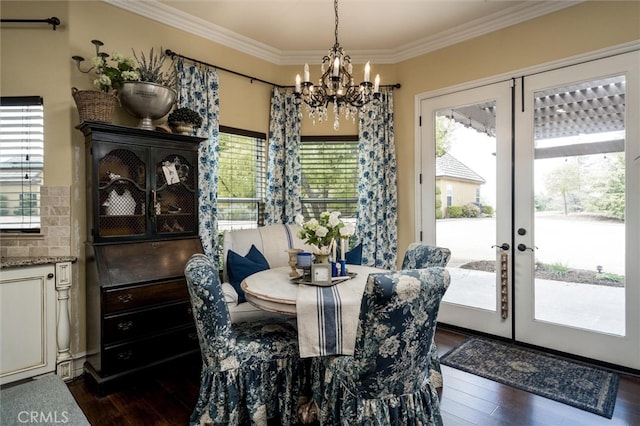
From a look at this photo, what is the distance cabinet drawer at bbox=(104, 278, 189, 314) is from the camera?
2.46 meters

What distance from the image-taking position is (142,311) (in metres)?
2.59

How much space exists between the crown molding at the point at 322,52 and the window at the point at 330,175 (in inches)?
39.7

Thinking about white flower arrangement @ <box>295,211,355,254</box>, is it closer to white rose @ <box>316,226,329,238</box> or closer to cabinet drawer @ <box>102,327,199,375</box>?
white rose @ <box>316,226,329,238</box>

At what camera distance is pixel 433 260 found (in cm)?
248

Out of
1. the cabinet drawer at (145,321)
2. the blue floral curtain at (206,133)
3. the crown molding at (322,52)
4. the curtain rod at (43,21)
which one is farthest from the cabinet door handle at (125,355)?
the crown molding at (322,52)

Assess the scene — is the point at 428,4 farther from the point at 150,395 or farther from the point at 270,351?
the point at 150,395

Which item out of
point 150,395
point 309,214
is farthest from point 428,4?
point 150,395

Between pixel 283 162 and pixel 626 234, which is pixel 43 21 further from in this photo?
pixel 626 234

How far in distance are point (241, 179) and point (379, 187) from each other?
1.58 meters

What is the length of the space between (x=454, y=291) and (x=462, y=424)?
5.81ft

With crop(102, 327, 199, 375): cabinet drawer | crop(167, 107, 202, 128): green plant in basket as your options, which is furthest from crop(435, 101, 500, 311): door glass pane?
crop(102, 327, 199, 375): cabinet drawer

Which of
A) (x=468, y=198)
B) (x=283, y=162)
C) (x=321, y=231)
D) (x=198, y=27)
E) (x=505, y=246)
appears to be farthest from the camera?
(x=283, y=162)

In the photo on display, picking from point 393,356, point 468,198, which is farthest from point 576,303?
point 393,356

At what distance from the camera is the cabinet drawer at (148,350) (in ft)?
8.08
